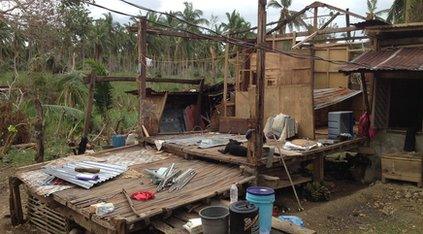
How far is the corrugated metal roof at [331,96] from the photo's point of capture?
12570mm

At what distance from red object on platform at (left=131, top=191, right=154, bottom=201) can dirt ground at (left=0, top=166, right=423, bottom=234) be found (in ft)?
11.0

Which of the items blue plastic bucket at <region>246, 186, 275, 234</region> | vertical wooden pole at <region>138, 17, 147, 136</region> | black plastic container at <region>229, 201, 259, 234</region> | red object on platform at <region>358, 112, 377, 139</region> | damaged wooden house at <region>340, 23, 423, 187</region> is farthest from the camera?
red object on platform at <region>358, 112, 377, 139</region>

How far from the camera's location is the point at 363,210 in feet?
29.8

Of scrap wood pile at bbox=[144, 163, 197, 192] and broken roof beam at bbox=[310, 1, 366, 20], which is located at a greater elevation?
broken roof beam at bbox=[310, 1, 366, 20]

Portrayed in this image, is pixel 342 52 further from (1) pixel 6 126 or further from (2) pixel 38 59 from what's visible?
(1) pixel 6 126

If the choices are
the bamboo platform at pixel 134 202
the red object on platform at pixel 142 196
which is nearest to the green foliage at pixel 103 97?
the bamboo platform at pixel 134 202

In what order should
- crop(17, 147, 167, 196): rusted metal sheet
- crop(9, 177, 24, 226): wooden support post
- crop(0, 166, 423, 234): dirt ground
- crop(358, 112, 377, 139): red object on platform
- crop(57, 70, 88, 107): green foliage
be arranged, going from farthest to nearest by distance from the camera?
crop(57, 70, 88, 107): green foliage → crop(358, 112, 377, 139): red object on platform → crop(9, 177, 24, 226): wooden support post → crop(0, 166, 423, 234): dirt ground → crop(17, 147, 167, 196): rusted metal sheet

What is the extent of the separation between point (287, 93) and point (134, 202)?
6.57m

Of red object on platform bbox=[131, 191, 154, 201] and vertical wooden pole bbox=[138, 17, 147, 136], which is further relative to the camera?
vertical wooden pole bbox=[138, 17, 147, 136]

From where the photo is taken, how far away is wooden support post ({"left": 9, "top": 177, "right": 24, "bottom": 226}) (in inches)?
351

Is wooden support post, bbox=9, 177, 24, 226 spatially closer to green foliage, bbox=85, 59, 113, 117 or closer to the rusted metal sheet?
the rusted metal sheet

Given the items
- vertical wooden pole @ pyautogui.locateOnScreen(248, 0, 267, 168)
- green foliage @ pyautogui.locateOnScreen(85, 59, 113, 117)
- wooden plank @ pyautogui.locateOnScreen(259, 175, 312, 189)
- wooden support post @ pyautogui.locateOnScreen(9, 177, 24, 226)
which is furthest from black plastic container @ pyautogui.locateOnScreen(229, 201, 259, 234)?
green foliage @ pyautogui.locateOnScreen(85, 59, 113, 117)

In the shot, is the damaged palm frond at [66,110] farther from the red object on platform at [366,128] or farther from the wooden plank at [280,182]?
the red object on platform at [366,128]

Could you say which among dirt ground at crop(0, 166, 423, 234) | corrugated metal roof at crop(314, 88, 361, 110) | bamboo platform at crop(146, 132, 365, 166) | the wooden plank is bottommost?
dirt ground at crop(0, 166, 423, 234)
